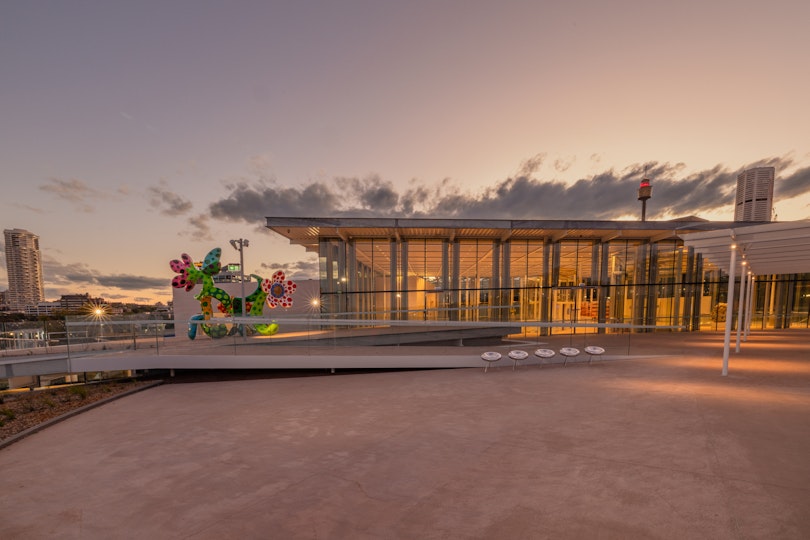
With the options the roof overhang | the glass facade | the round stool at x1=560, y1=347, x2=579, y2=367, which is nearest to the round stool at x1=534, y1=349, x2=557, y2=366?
the round stool at x1=560, y1=347, x2=579, y2=367

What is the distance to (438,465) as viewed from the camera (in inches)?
180

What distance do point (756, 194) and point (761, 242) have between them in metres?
54.1

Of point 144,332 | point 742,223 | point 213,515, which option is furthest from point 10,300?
point 742,223

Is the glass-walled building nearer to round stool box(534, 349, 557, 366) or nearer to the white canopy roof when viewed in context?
the white canopy roof

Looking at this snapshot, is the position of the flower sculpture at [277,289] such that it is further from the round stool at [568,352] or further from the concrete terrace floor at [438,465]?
the round stool at [568,352]

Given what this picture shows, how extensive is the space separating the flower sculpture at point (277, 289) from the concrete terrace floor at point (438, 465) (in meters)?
7.59

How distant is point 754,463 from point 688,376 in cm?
575

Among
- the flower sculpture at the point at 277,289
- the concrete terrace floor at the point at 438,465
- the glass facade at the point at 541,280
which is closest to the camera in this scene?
the concrete terrace floor at the point at 438,465

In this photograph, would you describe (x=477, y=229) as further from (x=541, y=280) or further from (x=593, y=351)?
(x=593, y=351)

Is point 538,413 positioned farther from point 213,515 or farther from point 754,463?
point 213,515

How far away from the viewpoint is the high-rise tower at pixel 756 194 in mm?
43406

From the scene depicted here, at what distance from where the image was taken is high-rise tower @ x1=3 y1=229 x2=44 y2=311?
13738cm

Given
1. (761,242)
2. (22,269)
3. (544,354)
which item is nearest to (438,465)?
(544,354)

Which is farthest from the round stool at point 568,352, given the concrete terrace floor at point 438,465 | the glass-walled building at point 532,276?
the glass-walled building at point 532,276
